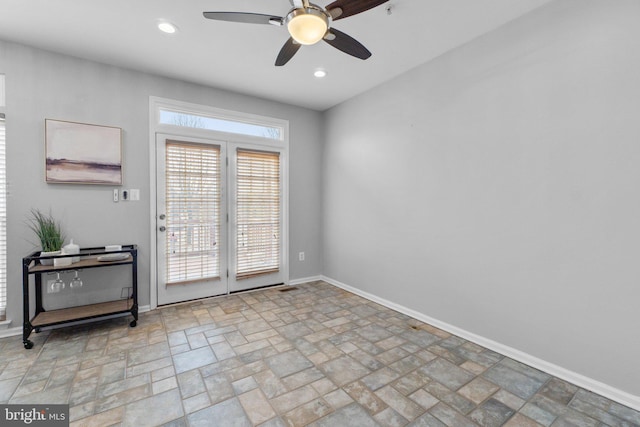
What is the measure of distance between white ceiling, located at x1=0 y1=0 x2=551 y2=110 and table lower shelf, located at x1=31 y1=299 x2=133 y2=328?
2538mm

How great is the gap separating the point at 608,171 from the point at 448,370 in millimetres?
1777

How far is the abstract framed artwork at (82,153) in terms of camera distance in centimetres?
278

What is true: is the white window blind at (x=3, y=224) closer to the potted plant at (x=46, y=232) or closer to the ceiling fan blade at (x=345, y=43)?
the potted plant at (x=46, y=232)

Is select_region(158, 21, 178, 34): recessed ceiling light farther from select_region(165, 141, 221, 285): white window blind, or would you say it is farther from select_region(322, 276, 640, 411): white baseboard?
select_region(322, 276, 640, 411): white baseboard

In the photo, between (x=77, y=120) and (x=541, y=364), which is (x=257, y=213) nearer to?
(x=77, y=120)

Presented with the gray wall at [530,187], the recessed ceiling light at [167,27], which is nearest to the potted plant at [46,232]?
the recessed ceiling light at [167,27]

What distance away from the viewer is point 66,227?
288 cm

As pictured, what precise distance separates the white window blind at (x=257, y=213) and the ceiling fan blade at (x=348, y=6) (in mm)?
2482

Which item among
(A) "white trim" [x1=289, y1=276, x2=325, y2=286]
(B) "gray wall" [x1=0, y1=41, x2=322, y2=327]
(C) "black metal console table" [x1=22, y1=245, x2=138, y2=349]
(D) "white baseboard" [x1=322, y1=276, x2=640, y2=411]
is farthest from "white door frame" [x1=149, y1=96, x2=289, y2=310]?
(D) "white baseboard" [x1=322, y1=276, x2=640, y2=411]

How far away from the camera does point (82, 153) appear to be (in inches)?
114

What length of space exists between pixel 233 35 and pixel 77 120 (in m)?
1.87

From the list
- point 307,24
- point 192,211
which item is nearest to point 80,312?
point 192,211

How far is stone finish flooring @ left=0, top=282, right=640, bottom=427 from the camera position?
5.55 ft

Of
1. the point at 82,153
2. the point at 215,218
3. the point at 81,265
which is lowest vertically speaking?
the point at 81,265
